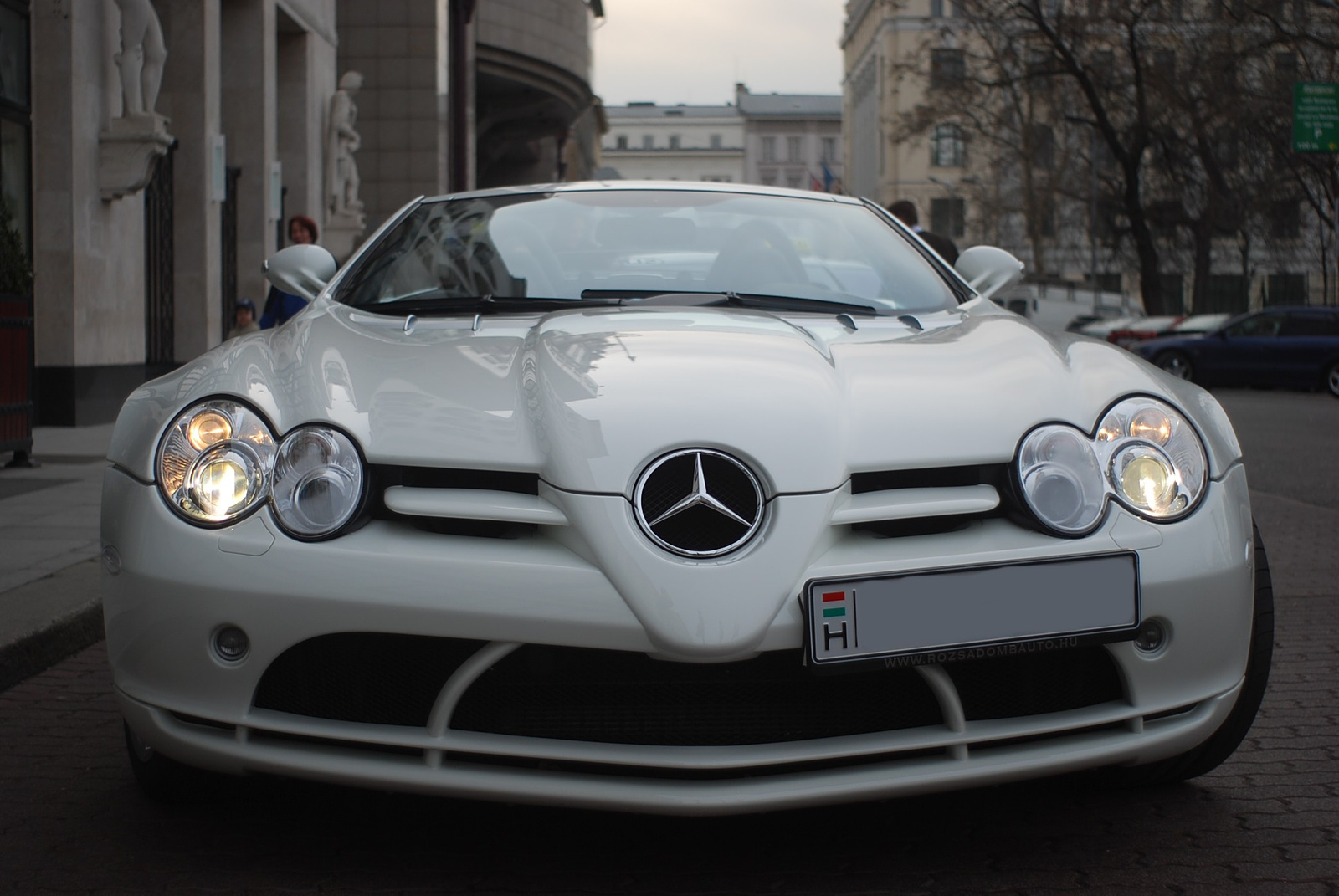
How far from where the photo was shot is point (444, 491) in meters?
2.53

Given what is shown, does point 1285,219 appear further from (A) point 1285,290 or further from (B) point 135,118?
(B) point 135,118

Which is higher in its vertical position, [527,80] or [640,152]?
[640,152]

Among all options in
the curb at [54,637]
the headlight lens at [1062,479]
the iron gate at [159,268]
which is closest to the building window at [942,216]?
the iron gate at [159,268]

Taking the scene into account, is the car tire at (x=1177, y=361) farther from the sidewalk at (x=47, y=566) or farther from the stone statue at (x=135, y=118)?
the sidewalk at (x=47, y=566)

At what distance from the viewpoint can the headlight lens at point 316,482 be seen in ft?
8.27

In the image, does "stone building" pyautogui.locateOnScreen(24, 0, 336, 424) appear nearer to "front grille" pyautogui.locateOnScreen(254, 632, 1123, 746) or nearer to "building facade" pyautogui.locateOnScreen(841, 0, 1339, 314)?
"front grille" pyautogui.locateOnScreen(254, 632, 1123, 746)

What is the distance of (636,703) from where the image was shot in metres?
2.46

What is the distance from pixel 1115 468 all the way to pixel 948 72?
Result: 32368 millimetres

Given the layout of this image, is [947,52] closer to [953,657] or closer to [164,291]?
[164,291]

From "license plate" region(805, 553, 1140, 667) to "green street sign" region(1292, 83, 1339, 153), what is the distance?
25.0m

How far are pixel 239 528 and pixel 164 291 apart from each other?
14212mm

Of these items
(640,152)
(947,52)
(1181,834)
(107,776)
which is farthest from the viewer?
(640,152)

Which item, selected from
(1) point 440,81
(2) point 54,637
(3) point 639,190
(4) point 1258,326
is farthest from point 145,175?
(4) point 1258,326

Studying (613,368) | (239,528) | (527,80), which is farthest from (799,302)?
(527,80)
